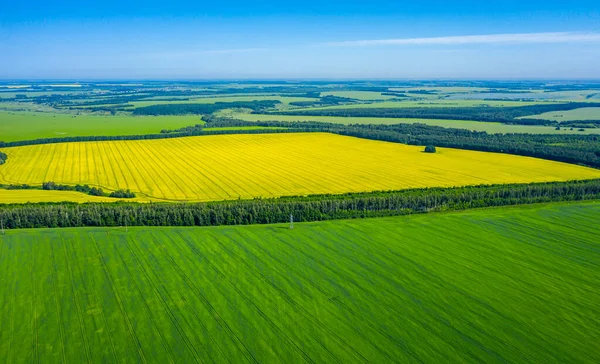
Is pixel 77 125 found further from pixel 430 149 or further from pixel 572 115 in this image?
pixel 572 115

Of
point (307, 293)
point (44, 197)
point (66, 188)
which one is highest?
point (44, 197)

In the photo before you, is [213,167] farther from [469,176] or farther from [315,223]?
[469,176]

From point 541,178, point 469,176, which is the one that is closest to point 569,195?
point 541,178

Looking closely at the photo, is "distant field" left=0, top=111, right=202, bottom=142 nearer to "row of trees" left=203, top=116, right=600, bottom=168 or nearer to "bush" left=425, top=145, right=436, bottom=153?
"row of trees" left=203, top=116, right=600, bottom=168

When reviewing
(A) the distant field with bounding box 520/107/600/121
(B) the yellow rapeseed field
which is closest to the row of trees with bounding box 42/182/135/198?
(B) the yellow rapeseed field

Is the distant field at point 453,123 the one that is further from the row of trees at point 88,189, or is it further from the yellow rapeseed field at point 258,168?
the row of trees at point 88,189

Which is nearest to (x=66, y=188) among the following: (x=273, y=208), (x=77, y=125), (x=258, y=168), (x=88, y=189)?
(x=88, y=189)
